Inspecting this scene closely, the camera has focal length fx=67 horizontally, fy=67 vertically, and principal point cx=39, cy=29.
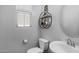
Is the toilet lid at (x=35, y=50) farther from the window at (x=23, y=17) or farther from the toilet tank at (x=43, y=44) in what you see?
the window at (x=23, y=17)

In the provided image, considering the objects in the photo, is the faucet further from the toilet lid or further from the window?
the window

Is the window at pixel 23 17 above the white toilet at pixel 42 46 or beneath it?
above

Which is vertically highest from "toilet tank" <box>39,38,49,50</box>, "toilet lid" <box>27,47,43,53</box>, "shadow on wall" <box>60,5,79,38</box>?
"shadow on wall" <box>60,5,79,38</box>

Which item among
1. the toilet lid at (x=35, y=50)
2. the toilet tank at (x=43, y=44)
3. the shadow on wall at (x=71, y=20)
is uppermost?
the shadow on wall at (x=71, y=20)

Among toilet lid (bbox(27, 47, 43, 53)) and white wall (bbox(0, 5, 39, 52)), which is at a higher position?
white wall (bbox(0, 5, 39, 52))

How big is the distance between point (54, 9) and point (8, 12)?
72 centimetres

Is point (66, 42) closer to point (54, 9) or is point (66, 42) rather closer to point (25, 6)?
point (54, 9)

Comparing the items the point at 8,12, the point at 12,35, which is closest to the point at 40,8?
the point at 8,12

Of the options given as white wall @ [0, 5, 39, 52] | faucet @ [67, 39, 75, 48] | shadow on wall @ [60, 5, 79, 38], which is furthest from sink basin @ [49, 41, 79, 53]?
white wall @ [0, 5, 39, 52]

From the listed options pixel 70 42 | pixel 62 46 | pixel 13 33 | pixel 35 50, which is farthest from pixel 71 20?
pixel 13 33

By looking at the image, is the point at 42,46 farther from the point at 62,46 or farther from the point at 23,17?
the point at 23,17

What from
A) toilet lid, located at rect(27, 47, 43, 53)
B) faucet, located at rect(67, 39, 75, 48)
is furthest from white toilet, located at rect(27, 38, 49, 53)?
faucet, located at rect(67, 39, 75, 48)

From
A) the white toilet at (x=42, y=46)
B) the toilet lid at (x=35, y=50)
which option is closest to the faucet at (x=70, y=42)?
the white toilet at (x=42, y=46)
